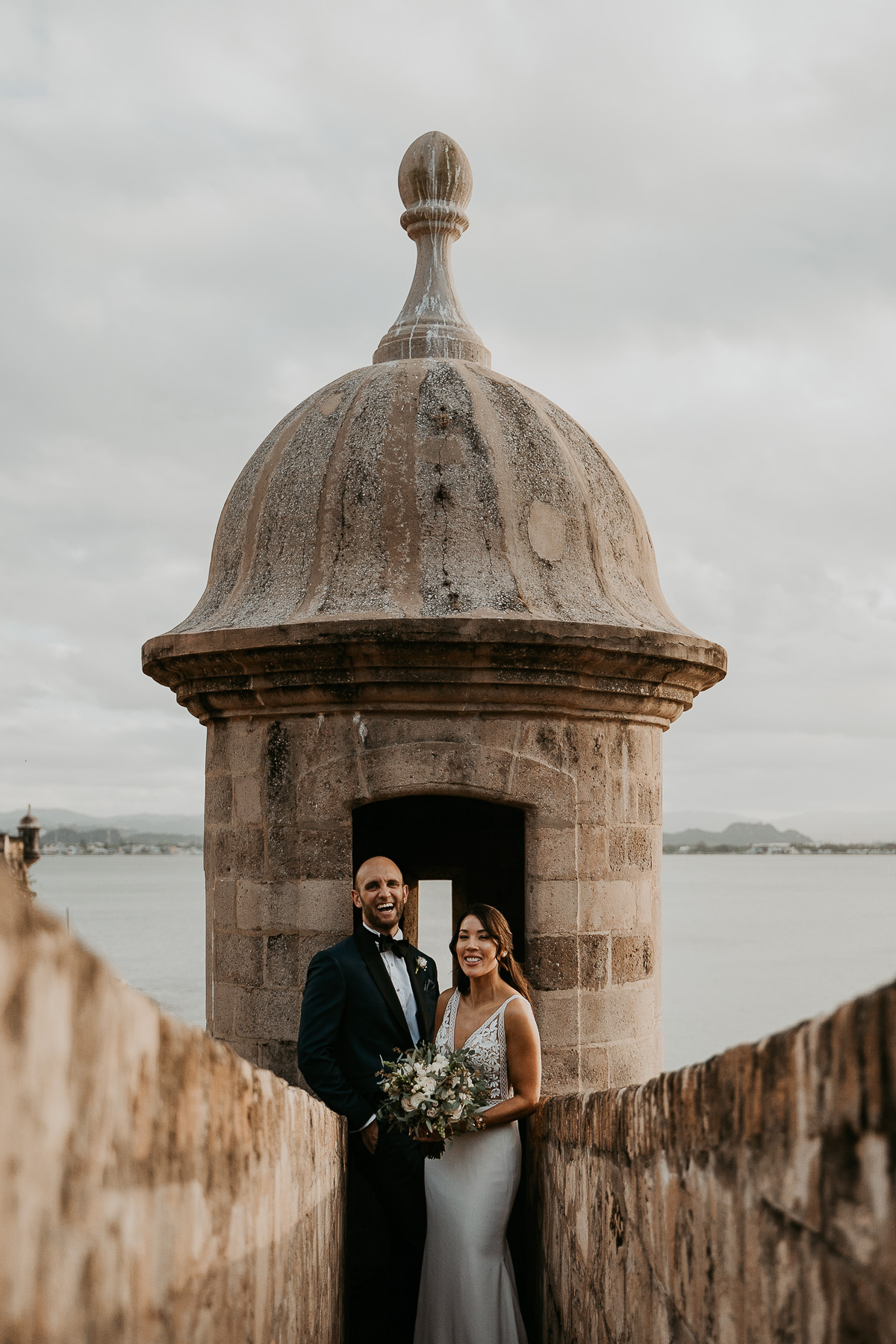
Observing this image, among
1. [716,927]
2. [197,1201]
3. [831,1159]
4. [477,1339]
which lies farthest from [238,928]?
[716,927]

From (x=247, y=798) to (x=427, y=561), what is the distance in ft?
3.75

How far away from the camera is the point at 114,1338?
112 cm

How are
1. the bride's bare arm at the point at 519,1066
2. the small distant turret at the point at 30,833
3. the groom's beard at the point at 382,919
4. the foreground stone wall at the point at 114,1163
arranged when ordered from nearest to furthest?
the foreground stone wall at the point at 114,1163
the bride's bare arm at the point at 519,1066
the groom's beard at the point at 382,919
the small distant turret at the point at 30,833

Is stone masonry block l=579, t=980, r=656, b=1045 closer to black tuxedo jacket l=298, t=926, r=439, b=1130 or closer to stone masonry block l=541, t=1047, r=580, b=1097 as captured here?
stone masonry block l=541, t=1047, r=580, b=1097

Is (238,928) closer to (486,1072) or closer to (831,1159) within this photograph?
(486,1072)

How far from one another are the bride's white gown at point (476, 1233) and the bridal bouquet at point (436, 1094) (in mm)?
99

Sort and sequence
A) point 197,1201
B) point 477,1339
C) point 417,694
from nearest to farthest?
point 197,1201, point 477,1339, point 417,694

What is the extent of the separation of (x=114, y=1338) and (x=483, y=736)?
11.1 feet

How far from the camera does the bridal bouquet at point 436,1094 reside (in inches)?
125

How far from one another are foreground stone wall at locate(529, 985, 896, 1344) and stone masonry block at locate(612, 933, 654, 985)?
2.46 m

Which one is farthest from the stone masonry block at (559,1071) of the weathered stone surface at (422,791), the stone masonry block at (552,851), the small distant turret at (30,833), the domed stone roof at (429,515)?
the small distant turret at (30,833)

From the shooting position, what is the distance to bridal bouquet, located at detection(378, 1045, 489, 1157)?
3.19 metres

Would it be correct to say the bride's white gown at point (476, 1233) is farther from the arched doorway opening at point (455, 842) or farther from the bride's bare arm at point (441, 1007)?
Result: the arched doorway opening at point (455, 842)

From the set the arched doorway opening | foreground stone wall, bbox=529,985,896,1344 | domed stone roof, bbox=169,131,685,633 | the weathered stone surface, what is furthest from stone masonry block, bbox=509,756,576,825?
foreground stone wall, bbox=529,985,896,1344
